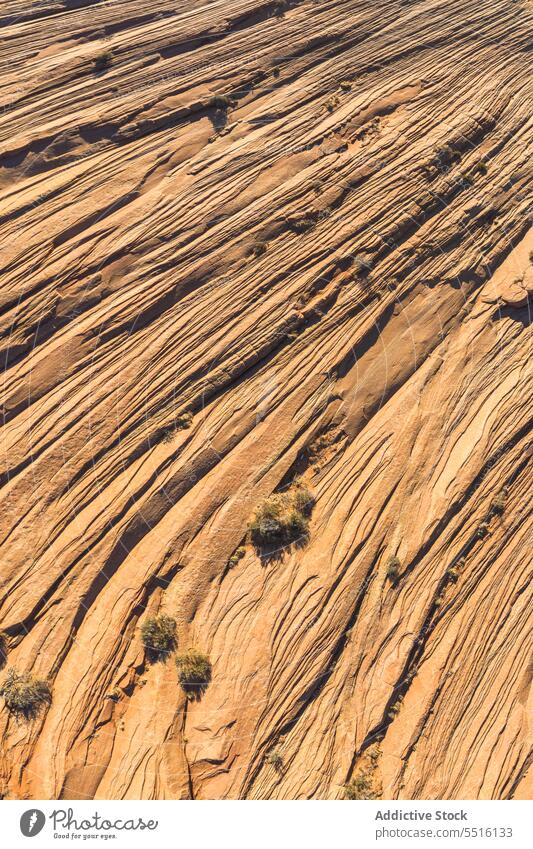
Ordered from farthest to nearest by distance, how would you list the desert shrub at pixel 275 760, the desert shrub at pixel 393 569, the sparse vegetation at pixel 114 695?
the desert shrub at pixel 393 569, the sparse vegetation at pixel 114 695, the desert shrub at pixel 275 760

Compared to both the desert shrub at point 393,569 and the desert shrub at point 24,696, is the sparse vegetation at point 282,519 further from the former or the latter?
the desert shrub at point 24,696

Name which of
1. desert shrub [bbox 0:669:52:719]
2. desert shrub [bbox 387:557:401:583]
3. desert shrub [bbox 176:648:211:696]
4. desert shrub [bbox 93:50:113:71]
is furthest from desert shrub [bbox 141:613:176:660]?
desert shrub [bbox 93:50:113:71]

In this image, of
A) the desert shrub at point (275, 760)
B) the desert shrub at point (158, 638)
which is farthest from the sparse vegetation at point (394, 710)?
the desert shrub at point (158, 638)

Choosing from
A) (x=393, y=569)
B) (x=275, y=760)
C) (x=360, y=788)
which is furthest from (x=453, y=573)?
(x=275, y=760)

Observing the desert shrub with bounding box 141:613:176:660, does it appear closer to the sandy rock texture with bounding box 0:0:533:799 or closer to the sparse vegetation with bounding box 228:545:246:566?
the sandy rock texture with bounding box 0:0:533:799

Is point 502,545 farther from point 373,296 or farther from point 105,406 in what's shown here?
point 105,406

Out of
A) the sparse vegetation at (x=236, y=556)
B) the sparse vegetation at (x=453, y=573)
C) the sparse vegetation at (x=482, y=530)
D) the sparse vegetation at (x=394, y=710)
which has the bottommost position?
the sparse vegetation at (x=394, y=710)
